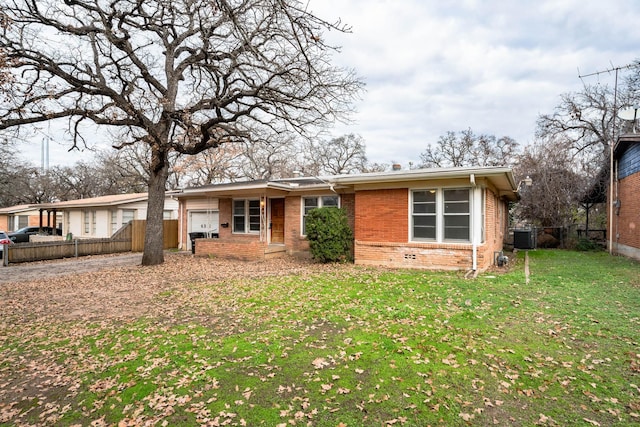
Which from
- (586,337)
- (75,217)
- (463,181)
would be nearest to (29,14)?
(463,181)

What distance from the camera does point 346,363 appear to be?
4.01m

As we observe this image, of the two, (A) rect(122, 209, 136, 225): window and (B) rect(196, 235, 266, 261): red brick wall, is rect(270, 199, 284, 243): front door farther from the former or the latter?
(A) rect(122, 209, 136, 225): window

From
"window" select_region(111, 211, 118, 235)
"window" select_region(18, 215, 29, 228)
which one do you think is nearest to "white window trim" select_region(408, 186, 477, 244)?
"window" select_region(111, 211, 118, 235)

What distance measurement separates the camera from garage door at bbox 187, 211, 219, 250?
17938mm

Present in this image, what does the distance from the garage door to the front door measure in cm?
427

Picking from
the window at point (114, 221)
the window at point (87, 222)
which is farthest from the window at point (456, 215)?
the window at point (87, 222)

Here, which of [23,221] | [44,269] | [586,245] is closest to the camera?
[44,269]

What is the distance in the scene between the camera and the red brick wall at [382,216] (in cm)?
1095

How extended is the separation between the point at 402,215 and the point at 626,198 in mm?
10435

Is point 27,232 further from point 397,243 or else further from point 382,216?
point 397,243

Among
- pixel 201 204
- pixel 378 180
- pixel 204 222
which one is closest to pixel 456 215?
pixel 378 180

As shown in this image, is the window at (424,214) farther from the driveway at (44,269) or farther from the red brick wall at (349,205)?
the driveway at (44,269)

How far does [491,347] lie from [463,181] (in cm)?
666

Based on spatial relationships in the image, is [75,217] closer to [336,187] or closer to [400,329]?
[336,187]
